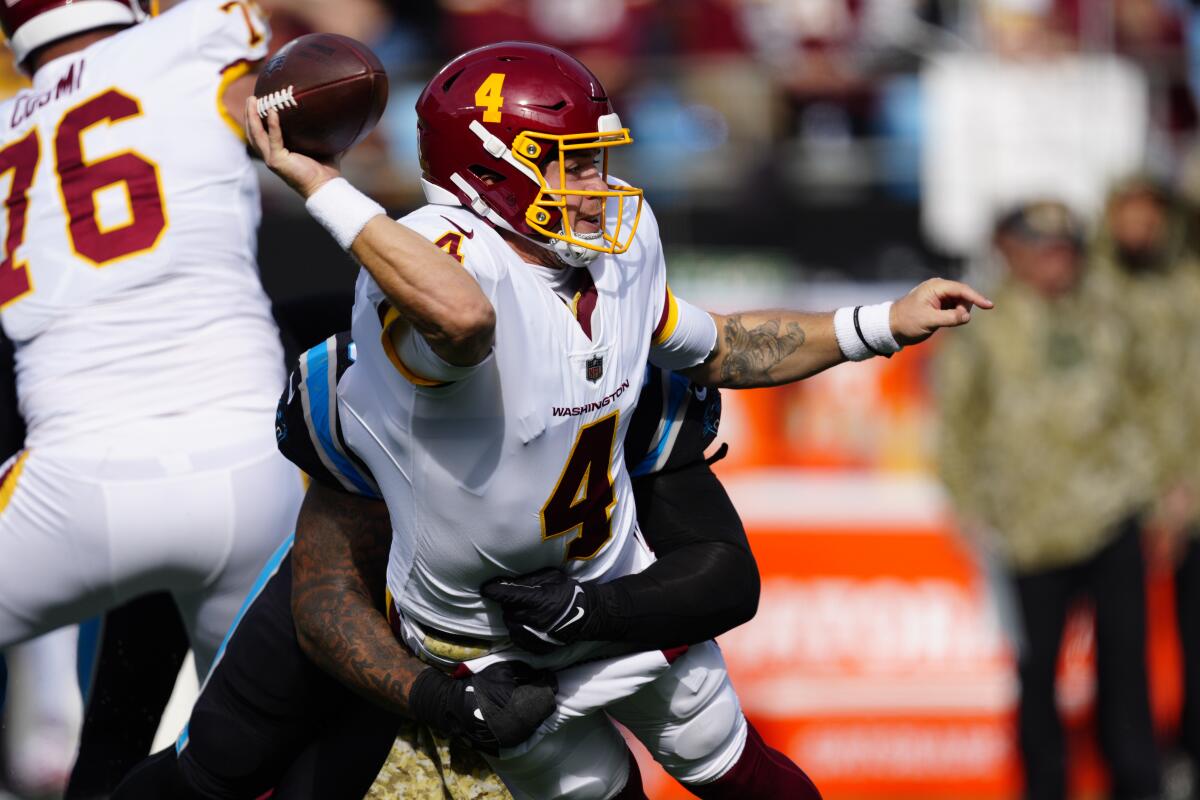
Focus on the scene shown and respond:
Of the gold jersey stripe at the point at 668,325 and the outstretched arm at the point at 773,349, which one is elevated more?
the gold jersey stripe at the point at 668,325

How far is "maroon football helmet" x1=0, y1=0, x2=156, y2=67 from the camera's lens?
3900mm

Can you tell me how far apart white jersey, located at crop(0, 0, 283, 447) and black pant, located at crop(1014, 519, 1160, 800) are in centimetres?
353

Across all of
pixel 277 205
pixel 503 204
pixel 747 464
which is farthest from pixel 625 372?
pixel 277 205

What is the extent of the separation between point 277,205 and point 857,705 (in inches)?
142

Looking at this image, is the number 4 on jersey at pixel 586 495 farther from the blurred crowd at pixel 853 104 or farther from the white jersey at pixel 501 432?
the blurred crowd at pixel 853 104

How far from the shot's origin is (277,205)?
8.18 meters

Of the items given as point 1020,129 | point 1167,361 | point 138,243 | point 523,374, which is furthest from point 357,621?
point 1020,129

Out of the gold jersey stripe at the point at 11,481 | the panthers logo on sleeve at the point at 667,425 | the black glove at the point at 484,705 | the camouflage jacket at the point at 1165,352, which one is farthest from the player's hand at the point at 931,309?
the camouflage jacket at the point at 1165,352

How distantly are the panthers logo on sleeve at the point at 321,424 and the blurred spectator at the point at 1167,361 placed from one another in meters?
4.33

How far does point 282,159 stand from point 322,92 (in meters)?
0.14

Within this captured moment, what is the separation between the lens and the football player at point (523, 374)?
8.89 feet

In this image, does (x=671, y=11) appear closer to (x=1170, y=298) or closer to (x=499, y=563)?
(x=1170, y=298)

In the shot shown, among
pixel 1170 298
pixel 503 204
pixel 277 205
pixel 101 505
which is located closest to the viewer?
pixel 503 204

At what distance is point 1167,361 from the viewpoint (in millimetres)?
6750
